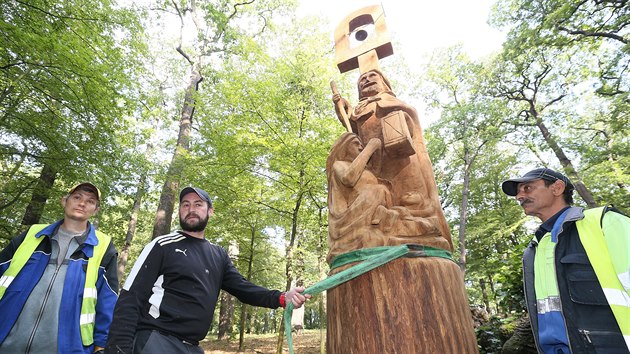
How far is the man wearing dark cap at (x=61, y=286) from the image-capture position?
233 centimetres

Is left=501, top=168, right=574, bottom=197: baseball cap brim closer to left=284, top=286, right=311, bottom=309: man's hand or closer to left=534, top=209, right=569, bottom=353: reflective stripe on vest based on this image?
left=534, top=209, right=569, bottom=353: reflective stripe on vest

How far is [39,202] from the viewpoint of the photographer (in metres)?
8.31

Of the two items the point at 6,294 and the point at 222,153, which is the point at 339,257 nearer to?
the point at 6,294

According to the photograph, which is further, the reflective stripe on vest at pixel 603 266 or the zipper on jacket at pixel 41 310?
the zipper on jacket at pixel 41 310

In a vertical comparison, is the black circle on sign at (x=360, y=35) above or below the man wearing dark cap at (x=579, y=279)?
above

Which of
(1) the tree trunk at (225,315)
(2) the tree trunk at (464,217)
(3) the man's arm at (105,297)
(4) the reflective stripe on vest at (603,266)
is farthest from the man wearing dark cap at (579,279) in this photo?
(1) the tree trunk at (225,315)

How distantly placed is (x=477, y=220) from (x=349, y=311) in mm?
17685

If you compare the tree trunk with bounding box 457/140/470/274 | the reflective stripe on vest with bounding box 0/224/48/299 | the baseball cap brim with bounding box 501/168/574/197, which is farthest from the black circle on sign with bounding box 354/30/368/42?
the tree trunk with bounding box 457/140/470/274

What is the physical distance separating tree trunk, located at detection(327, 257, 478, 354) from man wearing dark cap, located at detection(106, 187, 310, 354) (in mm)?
358

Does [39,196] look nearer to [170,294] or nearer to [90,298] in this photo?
[90,298]

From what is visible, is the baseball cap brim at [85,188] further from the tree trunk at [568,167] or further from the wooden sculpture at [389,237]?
the tree trunk at [568,167]

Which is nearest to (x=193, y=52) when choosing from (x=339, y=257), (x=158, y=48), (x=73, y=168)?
(x=158, y=48)

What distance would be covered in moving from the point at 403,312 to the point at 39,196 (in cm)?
950

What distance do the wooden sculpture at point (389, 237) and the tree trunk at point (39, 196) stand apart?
7.93 m
